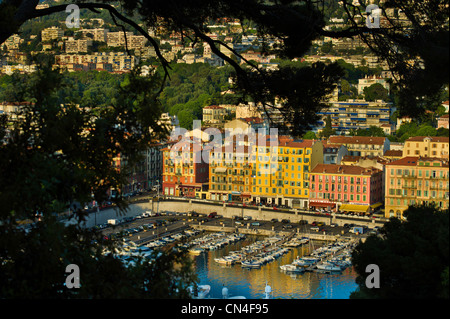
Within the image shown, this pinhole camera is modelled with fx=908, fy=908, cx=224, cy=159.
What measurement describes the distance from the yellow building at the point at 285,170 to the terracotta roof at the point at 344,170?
23cm

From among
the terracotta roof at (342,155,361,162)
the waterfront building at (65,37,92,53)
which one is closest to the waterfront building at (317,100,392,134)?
the terracotta roof at (342,155,361,162)

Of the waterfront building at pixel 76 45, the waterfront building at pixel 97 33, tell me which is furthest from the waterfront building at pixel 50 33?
the waterfront building at pixel 97 33

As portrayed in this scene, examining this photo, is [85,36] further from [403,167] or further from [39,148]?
[39,148]

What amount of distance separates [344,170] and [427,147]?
146cm

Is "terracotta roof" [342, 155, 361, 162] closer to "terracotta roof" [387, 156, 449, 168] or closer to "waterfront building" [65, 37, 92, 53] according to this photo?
"terracotta roof" [387, 156, 449, 168]

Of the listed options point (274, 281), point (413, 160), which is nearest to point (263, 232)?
point (413, 160)

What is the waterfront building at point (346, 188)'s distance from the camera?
612 inches

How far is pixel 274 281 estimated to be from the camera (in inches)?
451

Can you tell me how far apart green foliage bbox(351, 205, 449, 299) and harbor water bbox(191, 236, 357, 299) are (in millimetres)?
7427

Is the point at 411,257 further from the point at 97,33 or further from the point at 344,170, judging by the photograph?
the point at 97,33

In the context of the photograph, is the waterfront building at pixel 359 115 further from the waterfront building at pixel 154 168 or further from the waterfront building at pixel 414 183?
the waterfront building at pixel 414 183

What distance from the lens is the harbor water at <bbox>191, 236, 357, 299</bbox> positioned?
10.6m

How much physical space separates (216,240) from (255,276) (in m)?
2.41

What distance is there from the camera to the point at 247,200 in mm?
17188
